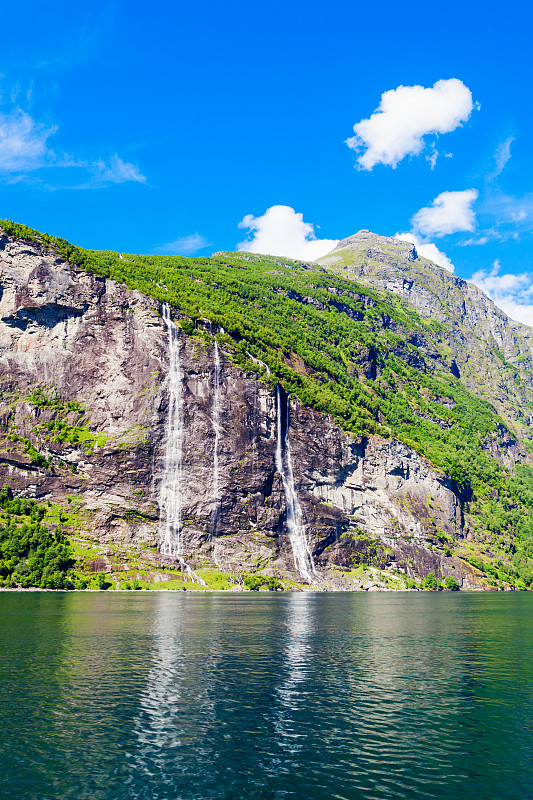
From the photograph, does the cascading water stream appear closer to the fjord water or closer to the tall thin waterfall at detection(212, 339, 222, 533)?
the tall thin waterfall at detection(212, 339, 222, 533)

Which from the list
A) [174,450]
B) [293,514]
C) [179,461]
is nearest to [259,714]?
[179,461]

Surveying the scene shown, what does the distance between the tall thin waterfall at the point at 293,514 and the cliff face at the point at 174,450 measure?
475 mm

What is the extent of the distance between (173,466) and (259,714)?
113388 millimetres

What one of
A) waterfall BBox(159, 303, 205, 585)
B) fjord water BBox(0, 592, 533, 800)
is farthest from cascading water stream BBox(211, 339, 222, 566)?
fjord water BBox(0, 592, 533, 800)

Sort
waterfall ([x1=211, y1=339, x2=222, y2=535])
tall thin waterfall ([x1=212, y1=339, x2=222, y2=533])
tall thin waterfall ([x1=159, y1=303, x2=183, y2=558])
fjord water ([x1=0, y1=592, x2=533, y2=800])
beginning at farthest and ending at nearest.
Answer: tall thin waterfall ([x1=212, y1=339, x2=222, y2=533])
waterfall ([x1=211, y1=339, x2=222, y2=535])
tall thin waterfall ([x1=159, y1=303, x2=183, y2=558])
fjord water ([x1=0, y1=592, x2=533, y2=800])

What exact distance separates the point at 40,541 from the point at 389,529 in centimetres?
9243

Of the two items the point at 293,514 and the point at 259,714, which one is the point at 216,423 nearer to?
the point at 293,514

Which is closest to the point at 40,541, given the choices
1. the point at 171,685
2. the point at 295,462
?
the point at 295,462

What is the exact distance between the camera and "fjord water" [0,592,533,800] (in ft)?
64.4

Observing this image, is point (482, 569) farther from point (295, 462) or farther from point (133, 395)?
point (133, 395)

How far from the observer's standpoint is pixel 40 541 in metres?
110

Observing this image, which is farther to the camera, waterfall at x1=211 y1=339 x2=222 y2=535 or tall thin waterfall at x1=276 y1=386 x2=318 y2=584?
tall thin waterfall at x1=276 y1=386 x2=318 y2=584

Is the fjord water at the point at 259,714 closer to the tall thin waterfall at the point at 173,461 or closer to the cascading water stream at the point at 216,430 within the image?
the tall thin waterfall at the point at 173,461

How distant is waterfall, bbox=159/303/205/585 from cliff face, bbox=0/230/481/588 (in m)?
0.37
